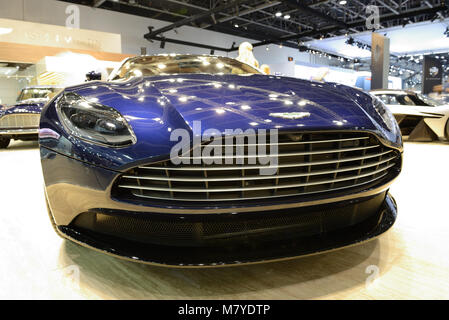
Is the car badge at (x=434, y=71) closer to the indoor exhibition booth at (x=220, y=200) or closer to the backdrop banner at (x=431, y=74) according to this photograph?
the backdrop banner at (x=431, y=74)

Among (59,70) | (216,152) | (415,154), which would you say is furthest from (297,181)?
(59,70)

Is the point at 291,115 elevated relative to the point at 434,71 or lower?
lower

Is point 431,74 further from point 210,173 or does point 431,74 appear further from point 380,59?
point 210,173

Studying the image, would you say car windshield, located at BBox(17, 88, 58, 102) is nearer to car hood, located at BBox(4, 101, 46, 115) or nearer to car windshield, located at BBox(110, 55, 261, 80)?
car hood, located at BBox(4, 101, 46, 115)

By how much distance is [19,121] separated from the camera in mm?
5020

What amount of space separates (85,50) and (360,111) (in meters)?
10.2

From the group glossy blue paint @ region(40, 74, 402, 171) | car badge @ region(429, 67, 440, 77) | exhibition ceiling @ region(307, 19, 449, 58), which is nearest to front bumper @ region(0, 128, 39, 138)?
glossy blue paint @ region(40, 74, 402, 171)

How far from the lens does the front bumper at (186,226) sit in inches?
38.5

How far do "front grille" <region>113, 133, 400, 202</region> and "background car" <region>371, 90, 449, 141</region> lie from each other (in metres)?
4.75

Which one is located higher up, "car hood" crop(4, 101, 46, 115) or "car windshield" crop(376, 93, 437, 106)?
"car windshield" crop(376, 93, 437, 106)

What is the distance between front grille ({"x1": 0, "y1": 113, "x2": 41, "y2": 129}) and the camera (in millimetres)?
4949

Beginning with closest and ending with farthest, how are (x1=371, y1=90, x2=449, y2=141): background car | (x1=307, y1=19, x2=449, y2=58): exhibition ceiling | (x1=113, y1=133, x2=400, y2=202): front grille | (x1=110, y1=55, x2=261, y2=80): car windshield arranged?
(x1=113, y1=133, x2=400, y2=202): front grille
(x1=110, y1=55, x2=261, y2=80): car windshield
(x1=371, y1=90, x2=449, y2=141): background car
(x1=307, y1=19, x2=449, y2=58): exhibition ceiling

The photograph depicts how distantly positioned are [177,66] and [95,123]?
1332 millimetres

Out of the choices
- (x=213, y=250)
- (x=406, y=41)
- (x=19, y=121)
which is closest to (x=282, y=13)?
(x=406, y=41)
